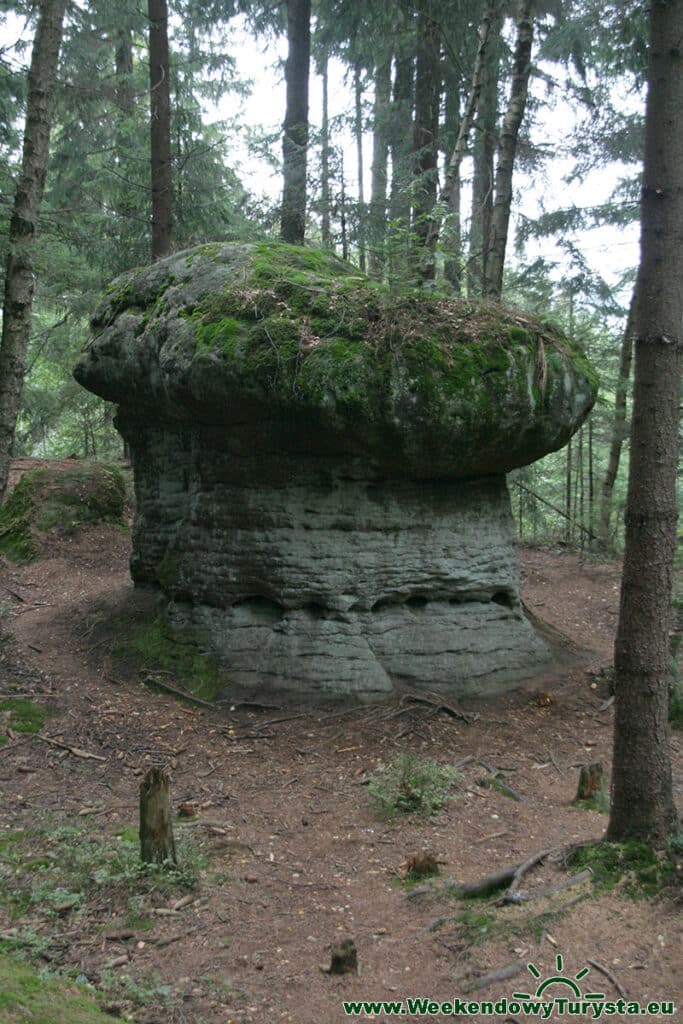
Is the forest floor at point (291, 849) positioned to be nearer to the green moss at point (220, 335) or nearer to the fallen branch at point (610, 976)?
the fallen branch at point (610, 976)

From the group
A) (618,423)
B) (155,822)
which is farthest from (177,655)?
(618,423)

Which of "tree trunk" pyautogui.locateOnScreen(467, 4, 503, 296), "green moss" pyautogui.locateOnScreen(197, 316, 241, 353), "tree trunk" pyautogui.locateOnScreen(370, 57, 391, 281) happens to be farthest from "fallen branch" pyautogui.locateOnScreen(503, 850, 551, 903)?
"tree trunk" pyautogui.locateOnScreen(467, 4, 503, 296)

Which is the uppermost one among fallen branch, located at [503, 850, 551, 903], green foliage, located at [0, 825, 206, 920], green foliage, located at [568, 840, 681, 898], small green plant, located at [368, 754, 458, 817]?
green foliage, located at [568, 840, 681, 898]

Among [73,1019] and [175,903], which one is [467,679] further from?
[73,1019]

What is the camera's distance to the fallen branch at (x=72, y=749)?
6.78 meters

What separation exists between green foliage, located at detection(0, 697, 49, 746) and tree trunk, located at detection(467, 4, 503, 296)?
8.00 m

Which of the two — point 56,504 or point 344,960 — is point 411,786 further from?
point 56,504

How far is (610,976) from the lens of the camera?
10.7 feet

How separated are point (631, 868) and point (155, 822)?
2.90 meters

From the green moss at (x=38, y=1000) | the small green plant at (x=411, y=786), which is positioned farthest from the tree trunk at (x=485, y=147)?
the green moss at (x=38, y=1000)

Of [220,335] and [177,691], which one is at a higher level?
[220,335]

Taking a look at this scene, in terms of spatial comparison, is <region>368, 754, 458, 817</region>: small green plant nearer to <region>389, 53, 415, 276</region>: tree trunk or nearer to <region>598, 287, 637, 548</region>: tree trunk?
<region>389, 53, 415, 276</region>: tree trunk

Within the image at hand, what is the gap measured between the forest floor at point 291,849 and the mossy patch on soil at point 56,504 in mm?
4213

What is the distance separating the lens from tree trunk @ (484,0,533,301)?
36.7 feet
